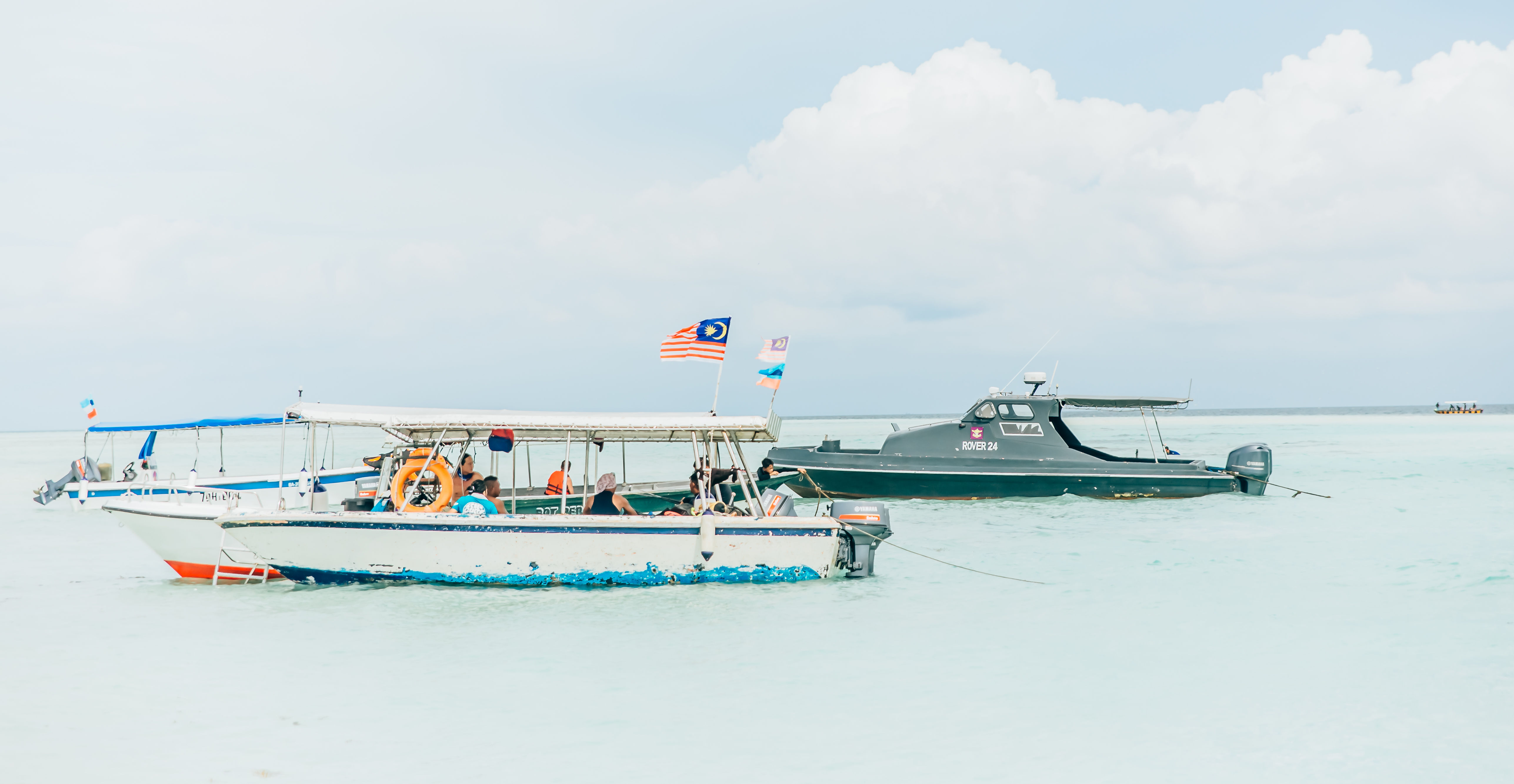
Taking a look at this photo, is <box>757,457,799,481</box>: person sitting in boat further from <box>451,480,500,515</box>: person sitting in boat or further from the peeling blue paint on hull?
<box>451,480,500,515</box>: person sitting in boat

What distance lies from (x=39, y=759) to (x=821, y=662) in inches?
238

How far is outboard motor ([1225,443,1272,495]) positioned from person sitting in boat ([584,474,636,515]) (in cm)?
1517

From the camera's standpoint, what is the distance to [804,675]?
8.37 metres

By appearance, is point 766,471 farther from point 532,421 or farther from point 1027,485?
point 1027,485

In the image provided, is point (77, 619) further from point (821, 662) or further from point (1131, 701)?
point (1131, 701)

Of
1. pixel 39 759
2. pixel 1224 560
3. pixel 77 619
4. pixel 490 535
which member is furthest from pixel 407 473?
pixel 1224 560

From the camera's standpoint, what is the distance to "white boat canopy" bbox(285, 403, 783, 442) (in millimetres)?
11016

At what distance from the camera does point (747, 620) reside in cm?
1010

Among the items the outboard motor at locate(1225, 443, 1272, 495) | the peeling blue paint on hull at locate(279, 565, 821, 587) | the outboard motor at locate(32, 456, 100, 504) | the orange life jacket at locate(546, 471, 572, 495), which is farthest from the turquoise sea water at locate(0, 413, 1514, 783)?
the outboard motor at locate(32, 456, 100, 504)

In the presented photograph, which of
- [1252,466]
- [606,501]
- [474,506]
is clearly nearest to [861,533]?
[606,501]

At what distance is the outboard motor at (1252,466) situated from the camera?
826 inches

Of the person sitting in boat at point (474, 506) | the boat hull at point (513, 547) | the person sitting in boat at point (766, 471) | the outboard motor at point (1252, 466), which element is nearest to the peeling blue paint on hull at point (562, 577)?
the boat hull at point (513, 547)

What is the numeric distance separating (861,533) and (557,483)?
454 cm

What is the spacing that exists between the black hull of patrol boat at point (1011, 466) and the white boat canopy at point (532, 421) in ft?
31.1
